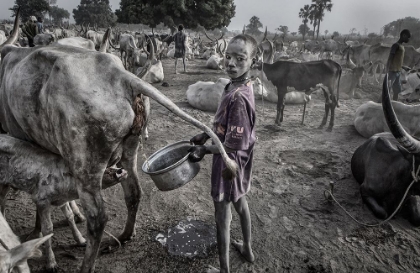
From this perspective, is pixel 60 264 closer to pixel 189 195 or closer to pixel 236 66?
pixel 189 195

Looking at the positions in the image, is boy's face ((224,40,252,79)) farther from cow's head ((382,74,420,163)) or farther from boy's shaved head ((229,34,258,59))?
cow's head ((382,74,420,163))

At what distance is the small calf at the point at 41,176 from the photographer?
2770 millimetres

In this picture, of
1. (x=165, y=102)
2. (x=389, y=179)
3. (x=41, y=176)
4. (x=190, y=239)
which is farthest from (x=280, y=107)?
(x=41, y=176)

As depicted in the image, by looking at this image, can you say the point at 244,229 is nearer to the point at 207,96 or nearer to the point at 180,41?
the point at 207,96

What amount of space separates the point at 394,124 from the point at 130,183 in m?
2.75

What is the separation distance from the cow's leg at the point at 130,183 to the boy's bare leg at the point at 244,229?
44.3 inches

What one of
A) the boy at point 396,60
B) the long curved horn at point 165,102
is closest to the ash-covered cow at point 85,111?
the long curved horn at point 165,102

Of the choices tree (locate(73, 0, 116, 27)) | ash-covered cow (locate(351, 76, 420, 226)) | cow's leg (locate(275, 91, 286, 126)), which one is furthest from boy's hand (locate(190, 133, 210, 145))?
tree (locate(73, 0, 116, 27))

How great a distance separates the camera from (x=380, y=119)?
6.46 m

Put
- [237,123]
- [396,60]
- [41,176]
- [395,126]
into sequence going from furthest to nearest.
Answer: [396,60] → [395,126] → [41,176] → [237,123]

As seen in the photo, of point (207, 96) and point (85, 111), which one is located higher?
point (85, 111)

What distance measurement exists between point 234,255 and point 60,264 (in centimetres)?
183

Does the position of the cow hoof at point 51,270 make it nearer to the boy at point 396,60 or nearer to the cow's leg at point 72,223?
the cow's leg at point 72,223

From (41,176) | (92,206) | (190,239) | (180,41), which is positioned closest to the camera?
(92,206)
